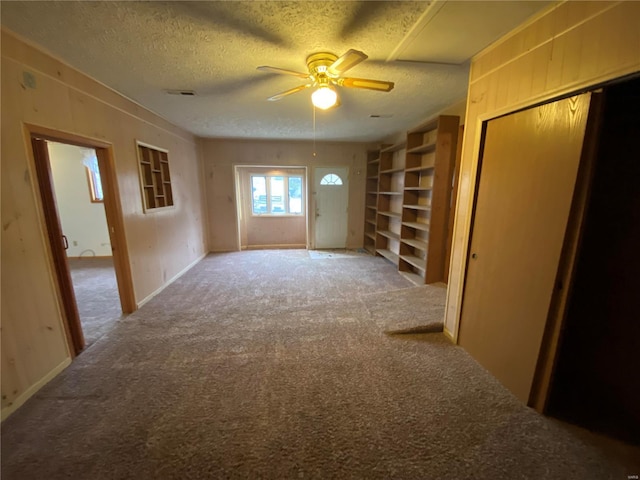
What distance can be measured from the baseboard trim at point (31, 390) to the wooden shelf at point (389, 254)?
4368mm

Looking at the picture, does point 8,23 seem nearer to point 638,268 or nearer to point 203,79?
point 203,79

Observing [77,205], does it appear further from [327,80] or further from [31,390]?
[327,80]

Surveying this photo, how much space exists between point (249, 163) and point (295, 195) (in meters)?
1.83

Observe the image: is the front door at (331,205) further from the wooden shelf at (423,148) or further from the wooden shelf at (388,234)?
the wooden shelf at (423,148)

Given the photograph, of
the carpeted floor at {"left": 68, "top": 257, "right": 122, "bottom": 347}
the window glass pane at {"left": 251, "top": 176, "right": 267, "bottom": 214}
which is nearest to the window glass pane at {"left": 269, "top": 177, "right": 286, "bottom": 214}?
the window glass pane at {"left": 251, "top": 176, "right": 267, "bottom": 214}

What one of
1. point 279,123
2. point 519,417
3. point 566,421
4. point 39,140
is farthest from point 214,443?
point 279,123

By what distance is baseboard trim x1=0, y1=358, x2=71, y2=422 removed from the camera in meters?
1.52

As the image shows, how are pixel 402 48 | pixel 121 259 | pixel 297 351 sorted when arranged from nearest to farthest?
pixel 402 48, pixel 297 351, pixel 121 259

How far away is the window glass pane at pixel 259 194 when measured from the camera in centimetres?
669

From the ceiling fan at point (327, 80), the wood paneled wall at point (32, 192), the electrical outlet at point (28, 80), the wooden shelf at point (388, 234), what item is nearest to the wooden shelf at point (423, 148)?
the wooden shelf at point (388, 234)

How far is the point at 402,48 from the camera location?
1807mm

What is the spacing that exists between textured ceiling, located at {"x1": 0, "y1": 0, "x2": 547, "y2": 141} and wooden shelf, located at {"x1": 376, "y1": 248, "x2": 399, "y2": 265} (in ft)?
8.43

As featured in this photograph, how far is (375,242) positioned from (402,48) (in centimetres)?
382

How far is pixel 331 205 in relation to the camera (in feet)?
18.7
